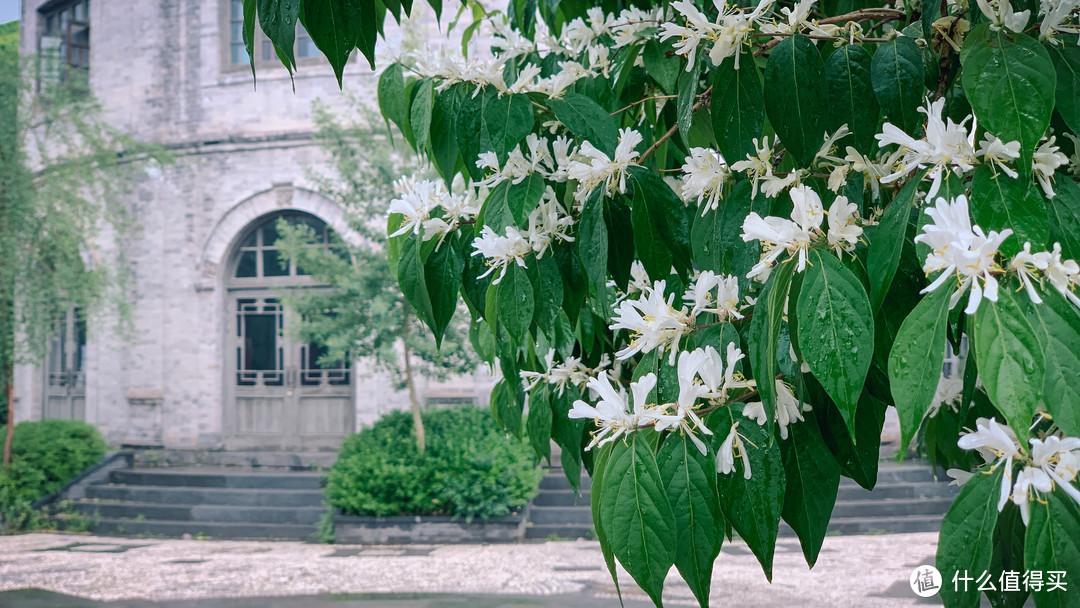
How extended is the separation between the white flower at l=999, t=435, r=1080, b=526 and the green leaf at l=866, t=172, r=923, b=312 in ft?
0.61

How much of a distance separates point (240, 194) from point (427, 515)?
5.51 m

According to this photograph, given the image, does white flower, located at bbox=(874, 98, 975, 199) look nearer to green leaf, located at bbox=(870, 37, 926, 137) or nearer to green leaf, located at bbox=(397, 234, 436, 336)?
green leaf, located at bbox=(870, 37, 926, 137)

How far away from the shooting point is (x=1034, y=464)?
0.72 metres

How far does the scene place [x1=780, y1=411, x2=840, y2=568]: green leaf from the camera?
1.00 meters

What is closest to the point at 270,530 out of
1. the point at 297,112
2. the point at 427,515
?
the point at 427,515

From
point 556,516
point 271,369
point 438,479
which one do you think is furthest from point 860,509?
point 271,369

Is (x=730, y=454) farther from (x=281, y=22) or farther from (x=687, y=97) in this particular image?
(x=281, y=22)

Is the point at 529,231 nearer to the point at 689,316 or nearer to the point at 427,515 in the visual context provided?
the point at 689,316

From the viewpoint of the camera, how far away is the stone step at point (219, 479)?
9312 mm

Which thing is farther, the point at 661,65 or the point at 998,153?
the point at 661,65

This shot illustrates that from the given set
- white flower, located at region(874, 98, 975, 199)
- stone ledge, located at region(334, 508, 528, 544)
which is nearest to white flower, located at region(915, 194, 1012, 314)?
white flower, located at region(874, 98, 975, 199)

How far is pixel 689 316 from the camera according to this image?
114 cm

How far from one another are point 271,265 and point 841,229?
35.4 feet

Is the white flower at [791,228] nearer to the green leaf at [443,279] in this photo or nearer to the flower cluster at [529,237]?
the flower cluster at [529,237]
